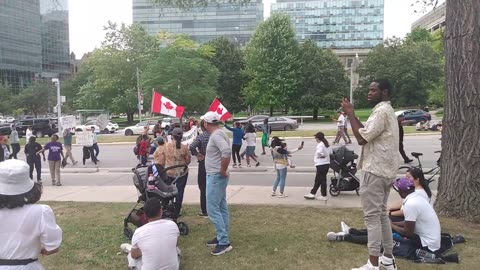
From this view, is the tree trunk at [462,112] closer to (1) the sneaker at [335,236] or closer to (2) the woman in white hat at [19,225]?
(1) the sneaker at [335,236]

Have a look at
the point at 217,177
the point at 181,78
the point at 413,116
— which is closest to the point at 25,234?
the point at 217,177

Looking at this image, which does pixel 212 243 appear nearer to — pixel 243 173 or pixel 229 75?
pixel 243 173

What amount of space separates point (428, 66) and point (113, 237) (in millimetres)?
58542

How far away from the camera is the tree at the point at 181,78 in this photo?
45.5m

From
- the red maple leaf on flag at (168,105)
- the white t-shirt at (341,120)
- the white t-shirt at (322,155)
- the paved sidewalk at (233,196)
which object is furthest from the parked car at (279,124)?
the white t-shirt at (322,155)

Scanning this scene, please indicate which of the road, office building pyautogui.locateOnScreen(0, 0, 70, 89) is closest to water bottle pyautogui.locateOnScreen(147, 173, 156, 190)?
the road

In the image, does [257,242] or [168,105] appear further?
[168,105]

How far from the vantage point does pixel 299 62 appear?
2063 inches

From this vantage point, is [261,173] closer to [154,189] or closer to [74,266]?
[154,189]

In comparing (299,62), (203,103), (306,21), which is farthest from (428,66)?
(306,21)

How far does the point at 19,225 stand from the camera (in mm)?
2887

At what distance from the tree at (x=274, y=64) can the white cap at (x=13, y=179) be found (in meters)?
49.2

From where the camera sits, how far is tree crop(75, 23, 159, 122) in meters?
56.0

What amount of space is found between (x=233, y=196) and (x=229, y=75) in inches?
1943
